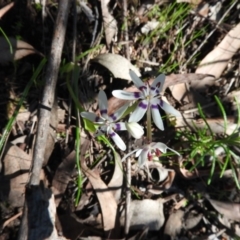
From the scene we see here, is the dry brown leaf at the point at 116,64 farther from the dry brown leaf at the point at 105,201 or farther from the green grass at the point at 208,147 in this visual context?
the dry brown leaf at the point at 105,201

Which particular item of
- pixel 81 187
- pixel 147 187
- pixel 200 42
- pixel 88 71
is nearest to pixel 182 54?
pixel 200 42

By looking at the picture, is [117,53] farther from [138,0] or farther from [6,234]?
[6,234]

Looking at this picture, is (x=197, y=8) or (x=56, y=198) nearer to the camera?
(x=56, y=198)

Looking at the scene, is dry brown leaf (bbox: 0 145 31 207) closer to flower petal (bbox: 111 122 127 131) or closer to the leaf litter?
the leaf litter

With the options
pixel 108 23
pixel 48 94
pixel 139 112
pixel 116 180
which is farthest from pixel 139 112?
pixel 108 23

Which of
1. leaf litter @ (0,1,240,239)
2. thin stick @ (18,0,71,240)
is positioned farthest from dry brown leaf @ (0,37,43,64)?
thin stick @ (18,0,71,240)
